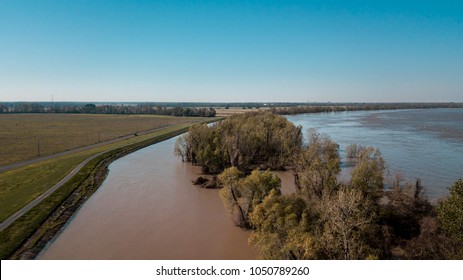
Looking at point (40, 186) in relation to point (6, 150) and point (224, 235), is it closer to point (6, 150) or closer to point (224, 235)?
point (224, 235)

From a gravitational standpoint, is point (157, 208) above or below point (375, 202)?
below

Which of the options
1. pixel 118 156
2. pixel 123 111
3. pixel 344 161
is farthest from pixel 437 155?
pixel 123 111

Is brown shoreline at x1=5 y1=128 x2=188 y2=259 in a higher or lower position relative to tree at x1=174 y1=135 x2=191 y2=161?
lower

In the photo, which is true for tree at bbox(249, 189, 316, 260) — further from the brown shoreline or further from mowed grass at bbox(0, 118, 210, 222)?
mowed grass at bbox(0, 118, 210, 222)

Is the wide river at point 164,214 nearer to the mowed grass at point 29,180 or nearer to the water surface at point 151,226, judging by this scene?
the water surface at point 151,226

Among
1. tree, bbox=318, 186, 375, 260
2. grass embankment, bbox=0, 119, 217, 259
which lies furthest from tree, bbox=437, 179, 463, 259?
grass embankment, bbox=0, 119, 217, 259

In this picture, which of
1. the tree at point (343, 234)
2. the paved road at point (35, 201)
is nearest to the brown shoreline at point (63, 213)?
the paved road at point (35, 201)

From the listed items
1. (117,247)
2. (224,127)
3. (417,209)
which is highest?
(224,127)

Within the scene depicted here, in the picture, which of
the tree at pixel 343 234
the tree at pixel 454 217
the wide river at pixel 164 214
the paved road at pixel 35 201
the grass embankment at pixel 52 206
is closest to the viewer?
the tree at pixel 343 234
